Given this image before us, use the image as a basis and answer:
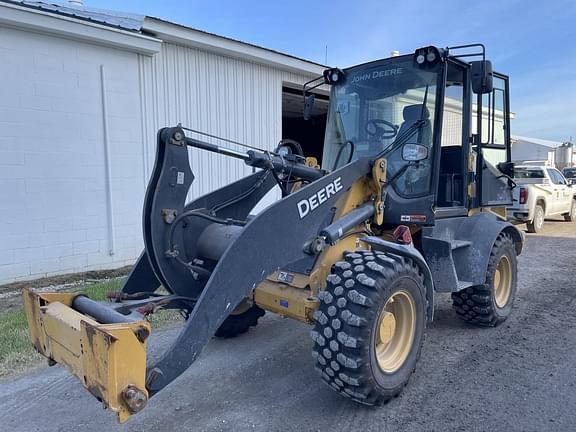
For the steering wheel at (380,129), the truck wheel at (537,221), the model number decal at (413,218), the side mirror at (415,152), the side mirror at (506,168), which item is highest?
the steering wheel at (380,129)

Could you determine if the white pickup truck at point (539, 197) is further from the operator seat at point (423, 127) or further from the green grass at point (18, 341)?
the green grass at point (18, 341)

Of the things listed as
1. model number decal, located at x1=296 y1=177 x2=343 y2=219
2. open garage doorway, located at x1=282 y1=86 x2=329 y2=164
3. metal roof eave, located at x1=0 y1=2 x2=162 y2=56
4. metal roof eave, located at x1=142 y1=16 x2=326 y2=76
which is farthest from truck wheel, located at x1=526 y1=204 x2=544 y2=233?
model number decal, located at x1=296 y1=177 x2=343 y2=219

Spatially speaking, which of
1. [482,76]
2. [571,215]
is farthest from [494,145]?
[571,215]

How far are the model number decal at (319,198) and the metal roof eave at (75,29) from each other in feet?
18.7

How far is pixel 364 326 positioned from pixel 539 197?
11933mm

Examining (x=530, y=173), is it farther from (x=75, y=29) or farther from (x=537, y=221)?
(x=75, y=29)

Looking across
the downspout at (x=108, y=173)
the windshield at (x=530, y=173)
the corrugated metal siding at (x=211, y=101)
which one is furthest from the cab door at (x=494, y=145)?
the windshield at (x=530, y=173)

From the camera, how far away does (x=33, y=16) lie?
662cm

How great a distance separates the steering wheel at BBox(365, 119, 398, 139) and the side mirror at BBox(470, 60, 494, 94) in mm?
813

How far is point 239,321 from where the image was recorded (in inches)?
183

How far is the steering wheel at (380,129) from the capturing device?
14.1 ft

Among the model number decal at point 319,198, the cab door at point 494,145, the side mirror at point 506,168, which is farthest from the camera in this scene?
the side mirror at point 506,168

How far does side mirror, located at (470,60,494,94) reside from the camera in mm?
4113

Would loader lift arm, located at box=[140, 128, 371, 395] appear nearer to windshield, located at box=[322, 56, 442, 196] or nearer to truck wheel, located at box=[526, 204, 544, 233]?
windshield, located at box=[322, 56, 442, 196]
